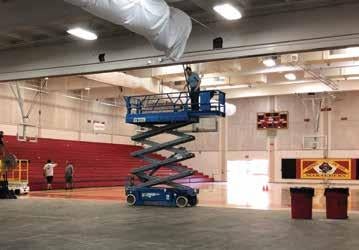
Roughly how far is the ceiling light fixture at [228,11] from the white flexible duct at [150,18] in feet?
3.05

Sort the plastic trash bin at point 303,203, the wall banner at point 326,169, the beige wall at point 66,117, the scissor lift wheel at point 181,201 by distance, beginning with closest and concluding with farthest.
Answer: the plastic trash bin at point 303,203 → the scissor lift wheel at point 181,201 → the wall banner at point 326,169 → the beige wall at point 66,117

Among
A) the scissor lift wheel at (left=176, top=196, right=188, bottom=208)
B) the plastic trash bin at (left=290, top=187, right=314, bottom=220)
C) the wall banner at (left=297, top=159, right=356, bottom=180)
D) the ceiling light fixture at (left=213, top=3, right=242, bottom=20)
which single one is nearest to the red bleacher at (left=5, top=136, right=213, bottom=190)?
the wall banner at (left=297, top=159, right=356, bottom=180)

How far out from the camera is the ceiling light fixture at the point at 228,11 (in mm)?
11031

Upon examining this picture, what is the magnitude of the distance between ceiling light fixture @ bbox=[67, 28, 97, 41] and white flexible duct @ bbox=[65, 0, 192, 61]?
11.1 ft

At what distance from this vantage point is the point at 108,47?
14.2 metres

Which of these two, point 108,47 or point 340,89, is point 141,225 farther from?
point 340,89

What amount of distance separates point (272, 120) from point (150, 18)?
3199cm

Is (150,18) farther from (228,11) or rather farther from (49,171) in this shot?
(49,171)

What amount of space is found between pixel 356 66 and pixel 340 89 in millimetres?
5641

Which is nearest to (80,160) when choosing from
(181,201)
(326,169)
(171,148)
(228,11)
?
(326,169)

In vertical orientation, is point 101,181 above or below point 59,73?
below

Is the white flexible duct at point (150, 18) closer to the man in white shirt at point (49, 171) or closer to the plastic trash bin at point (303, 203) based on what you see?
the plastic trash bin at point (303, 203)

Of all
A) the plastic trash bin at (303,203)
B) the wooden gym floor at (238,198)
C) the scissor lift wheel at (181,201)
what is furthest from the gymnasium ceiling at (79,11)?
the wooden gym floor at (238,198)

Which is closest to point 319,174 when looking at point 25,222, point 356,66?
point 356,66
